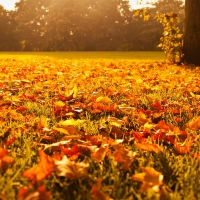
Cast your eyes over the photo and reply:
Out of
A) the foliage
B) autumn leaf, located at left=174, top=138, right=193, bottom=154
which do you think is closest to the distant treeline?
the foliage

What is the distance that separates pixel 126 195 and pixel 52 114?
143 cm

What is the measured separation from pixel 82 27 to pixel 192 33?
122ft

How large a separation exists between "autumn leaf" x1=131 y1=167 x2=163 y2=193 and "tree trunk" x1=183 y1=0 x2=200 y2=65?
26.9 ft

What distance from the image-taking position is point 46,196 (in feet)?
3.44

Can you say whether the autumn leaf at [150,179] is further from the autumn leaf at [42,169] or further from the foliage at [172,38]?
the foliage at [172,38]

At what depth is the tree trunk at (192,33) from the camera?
873cm

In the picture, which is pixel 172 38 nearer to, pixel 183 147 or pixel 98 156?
pixel 183 147

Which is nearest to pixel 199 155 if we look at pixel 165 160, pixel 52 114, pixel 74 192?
pixel 165 160

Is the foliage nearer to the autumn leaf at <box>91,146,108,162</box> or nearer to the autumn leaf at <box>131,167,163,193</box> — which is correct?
the autumn leaf at <box>91,146,108,162</box>

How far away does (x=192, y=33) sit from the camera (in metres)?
8.85

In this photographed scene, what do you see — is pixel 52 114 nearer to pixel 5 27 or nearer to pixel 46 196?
pixel 46 196

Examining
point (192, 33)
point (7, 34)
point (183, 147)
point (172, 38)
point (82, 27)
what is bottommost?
point (183, 147)

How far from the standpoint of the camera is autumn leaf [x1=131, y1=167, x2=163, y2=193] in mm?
1201

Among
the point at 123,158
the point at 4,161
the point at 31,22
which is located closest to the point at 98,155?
the point at 123,158
